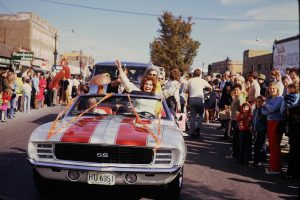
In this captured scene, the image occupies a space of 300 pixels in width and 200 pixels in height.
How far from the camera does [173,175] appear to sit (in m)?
4.53

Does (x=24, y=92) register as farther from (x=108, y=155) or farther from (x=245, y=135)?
(x=108, y=155)

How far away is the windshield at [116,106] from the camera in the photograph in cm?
583

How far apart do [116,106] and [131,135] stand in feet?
4.81

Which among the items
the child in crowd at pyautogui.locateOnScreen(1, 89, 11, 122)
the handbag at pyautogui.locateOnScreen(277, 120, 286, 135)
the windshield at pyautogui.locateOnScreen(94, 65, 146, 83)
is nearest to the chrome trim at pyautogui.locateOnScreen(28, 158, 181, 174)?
the handbag at pyautogui.locateOnScreen(277, 120, 286, 135)

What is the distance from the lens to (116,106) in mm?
5996

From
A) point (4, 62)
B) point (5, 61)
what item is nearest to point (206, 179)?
point (4, 62)

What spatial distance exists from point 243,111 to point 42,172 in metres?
4.71

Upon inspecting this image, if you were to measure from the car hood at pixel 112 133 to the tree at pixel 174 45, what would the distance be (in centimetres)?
4107

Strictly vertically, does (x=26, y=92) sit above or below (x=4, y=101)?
above

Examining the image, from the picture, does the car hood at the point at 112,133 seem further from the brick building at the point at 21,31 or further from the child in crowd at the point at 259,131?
the brick building at the point at 21,31

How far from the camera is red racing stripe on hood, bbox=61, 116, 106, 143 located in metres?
4.48

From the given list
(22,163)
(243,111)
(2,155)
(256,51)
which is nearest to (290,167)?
(243,111)

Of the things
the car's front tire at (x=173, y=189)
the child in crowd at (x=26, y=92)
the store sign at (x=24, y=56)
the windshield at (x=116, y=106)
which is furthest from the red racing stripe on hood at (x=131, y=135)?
the store sign at (x=24, y=56)

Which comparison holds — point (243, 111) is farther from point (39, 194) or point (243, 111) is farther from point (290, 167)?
point (39, 194)
